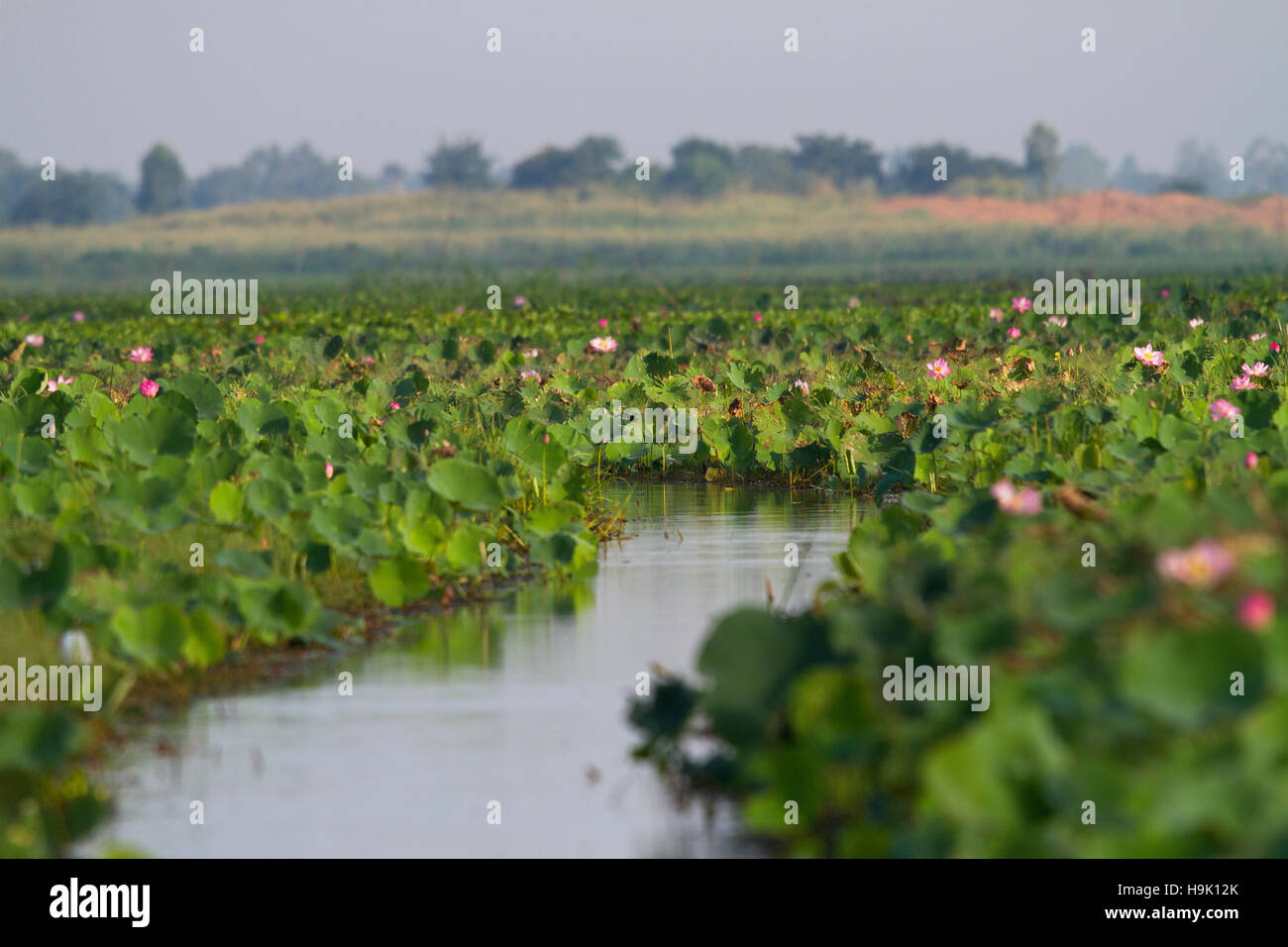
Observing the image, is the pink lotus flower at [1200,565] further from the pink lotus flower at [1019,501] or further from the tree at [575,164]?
the tree at [575,164]

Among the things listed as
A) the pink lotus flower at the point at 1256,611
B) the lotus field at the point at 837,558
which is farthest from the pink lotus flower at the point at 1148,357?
the pink lotus flower at the point at 1256,611

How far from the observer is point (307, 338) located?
1577 cm

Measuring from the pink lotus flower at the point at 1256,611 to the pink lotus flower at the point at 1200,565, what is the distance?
165 millimetres

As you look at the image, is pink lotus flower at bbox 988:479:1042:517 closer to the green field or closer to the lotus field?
the lotus field

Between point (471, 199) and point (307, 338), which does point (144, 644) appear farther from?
point (471, 199)

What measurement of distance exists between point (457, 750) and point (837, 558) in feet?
5.53

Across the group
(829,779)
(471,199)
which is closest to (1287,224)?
(471,199)

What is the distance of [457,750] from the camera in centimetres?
546

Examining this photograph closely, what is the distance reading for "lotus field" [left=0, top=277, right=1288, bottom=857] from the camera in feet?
11.6

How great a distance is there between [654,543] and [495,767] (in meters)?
4.21

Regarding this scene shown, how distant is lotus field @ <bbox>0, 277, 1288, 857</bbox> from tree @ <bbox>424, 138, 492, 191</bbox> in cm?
8898

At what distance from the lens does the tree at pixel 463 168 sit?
104188 mm

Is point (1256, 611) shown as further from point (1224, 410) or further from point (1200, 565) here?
point (1224, 410)

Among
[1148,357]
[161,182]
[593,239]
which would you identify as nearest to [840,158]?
[593,239]
